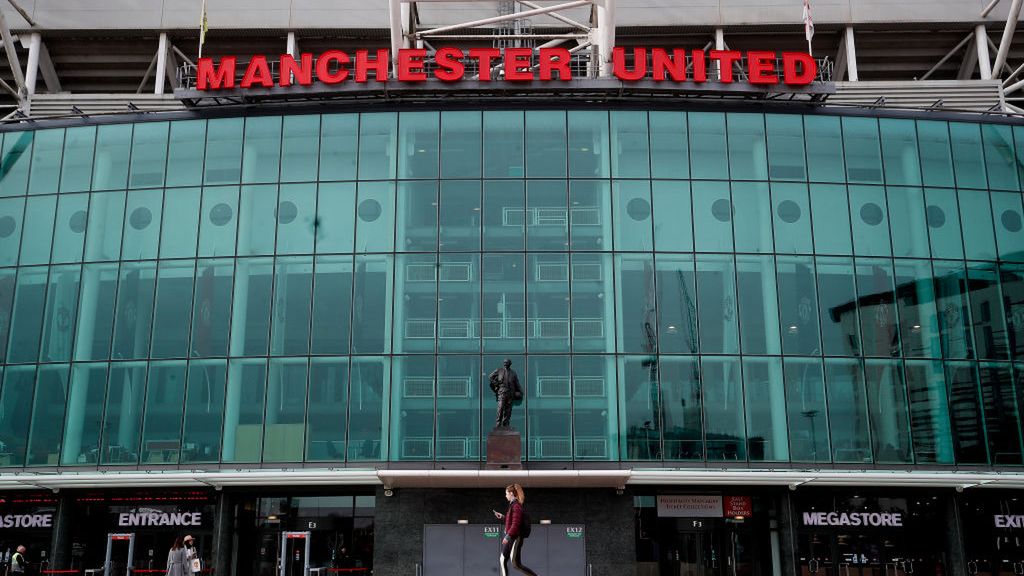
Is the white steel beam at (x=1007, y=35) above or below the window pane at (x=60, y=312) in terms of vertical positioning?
above

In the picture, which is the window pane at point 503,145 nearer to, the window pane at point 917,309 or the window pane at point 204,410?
the window pane at point 204,410

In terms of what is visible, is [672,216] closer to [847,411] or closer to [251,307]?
[847,411]

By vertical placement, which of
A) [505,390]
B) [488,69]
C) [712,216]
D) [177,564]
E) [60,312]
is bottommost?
[177,564]

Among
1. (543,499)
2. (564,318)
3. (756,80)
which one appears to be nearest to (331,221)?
(564,318)

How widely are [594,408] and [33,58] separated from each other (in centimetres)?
2752

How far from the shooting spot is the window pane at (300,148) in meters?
33.5

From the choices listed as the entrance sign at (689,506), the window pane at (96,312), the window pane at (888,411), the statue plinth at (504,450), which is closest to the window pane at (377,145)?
the window pane at (96,312)

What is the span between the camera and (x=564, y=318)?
3161 cm

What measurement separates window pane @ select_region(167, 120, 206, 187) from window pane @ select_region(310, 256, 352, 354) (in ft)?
18.7

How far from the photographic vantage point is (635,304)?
31812 millimetres

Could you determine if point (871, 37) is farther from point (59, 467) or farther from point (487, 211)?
point (59, 467)

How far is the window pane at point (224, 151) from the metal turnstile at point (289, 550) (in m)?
12.2

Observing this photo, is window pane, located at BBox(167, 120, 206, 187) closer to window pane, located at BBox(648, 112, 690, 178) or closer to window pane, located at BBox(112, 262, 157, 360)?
window pane, located at BBox(112, 262, 157, 360)

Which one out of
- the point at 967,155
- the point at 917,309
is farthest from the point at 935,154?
the point at 917,309
